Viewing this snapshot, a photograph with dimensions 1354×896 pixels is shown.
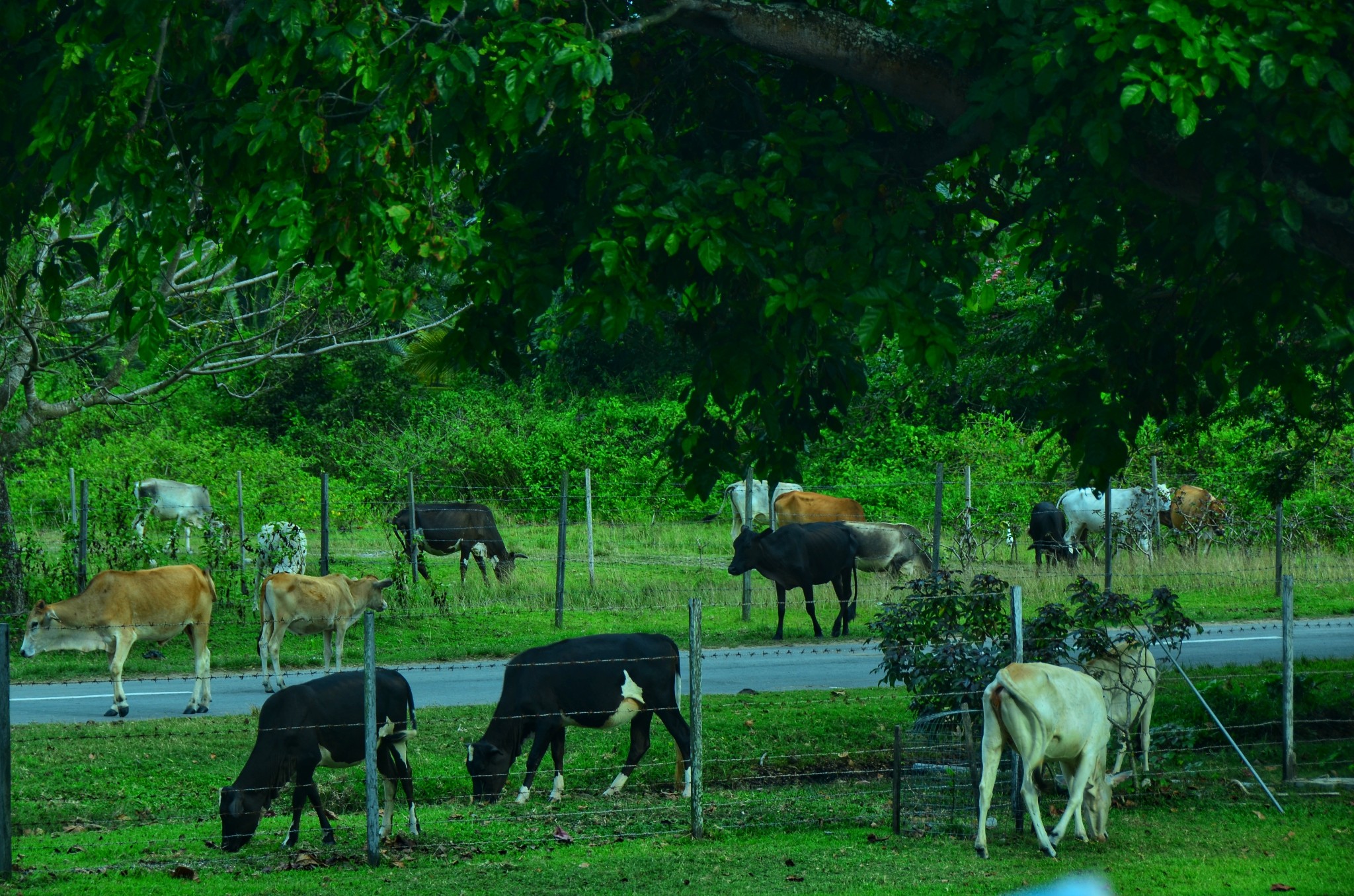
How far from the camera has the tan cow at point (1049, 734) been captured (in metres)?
8.84

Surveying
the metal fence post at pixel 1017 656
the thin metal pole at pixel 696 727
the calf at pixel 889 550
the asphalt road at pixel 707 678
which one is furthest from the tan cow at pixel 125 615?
the calf at pixel 889 550

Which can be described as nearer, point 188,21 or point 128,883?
point 188,21

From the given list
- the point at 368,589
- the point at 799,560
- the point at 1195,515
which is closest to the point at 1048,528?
the point at 1195,515

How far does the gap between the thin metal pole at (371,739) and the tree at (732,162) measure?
233cm

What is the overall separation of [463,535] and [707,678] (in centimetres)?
742

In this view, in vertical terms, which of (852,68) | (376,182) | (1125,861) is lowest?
(1125,861)

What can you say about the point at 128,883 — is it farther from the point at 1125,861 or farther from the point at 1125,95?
the point at 1125,95

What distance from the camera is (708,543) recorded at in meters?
26.0

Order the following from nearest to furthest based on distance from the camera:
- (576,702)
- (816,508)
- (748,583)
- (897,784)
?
(897,784) → (576,702) → (748,583) → (816,508)

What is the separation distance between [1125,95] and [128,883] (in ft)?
22.4

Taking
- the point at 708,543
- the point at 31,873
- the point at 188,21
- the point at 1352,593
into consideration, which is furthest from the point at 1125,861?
the point at 708,543

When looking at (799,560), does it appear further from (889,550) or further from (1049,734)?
(1049,734)

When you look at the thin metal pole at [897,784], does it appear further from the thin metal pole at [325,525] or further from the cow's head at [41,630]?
the thin metal pole at [325,525]

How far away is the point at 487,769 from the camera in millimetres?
10492
